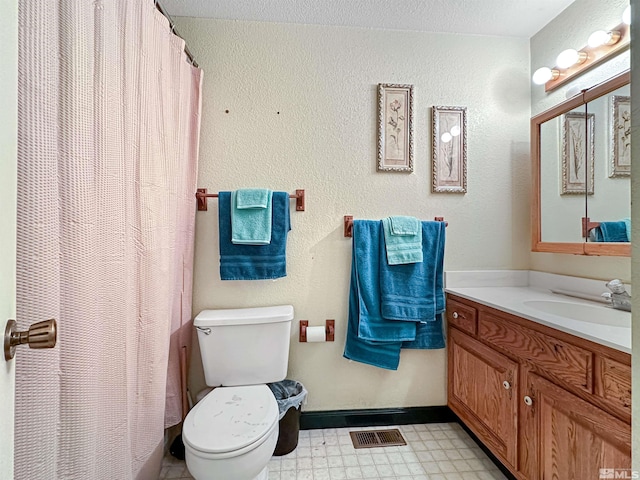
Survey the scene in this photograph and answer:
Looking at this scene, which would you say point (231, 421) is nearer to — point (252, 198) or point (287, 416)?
point (287, 416)

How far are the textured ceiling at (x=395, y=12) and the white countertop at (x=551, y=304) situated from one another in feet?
4.91

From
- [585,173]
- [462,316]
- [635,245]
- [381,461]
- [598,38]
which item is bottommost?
[381,461]

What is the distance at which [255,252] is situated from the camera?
173 cm

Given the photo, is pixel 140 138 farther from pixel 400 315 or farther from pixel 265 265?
pixel 400 315

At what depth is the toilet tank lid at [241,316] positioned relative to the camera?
158 cm

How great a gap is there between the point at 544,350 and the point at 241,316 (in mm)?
1346

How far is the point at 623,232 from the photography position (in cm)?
137

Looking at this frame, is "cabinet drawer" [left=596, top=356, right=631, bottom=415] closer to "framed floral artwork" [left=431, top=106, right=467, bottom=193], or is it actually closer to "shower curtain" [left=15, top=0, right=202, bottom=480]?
"framed floral artwork" [left=431, top=106, right=467, bottom=193]

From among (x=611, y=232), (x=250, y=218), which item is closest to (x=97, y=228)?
(x=250, y=218)

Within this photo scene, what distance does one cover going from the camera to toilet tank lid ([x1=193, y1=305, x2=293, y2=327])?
1584 mm

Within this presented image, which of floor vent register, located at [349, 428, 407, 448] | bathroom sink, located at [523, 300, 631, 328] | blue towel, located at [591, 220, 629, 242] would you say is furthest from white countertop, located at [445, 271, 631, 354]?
floor vent register, located at [349, 428, 407, 448]

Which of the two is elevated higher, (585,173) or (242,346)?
(585,173)

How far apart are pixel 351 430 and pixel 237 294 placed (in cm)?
105

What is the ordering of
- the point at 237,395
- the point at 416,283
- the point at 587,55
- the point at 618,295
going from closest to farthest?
the point at 618,295 < the point at 237,395 < the point at 587,55 < the point at 416,283
